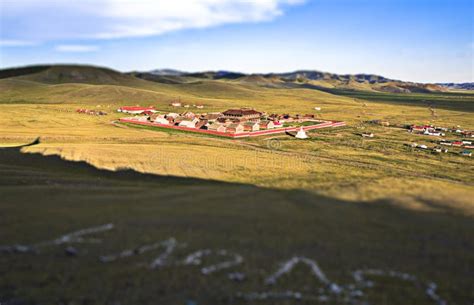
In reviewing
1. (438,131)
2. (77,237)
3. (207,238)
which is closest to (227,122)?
(438,131)

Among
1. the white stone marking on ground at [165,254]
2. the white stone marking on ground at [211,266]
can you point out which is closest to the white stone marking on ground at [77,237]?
the white stone marking on ground at [165,254]

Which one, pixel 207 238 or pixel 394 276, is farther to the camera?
pixel 207 238

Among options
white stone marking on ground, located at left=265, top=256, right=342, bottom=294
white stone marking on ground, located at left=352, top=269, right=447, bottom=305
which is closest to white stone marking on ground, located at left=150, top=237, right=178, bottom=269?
Result: white stone marking on ground, located at left=265, top=256, right=342, bottom=294

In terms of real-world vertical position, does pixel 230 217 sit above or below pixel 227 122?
below

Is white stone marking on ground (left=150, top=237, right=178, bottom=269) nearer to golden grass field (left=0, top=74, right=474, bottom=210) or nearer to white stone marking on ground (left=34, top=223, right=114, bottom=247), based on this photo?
white stone marking on ground (left=34, top=223, right=114, bottom=247)

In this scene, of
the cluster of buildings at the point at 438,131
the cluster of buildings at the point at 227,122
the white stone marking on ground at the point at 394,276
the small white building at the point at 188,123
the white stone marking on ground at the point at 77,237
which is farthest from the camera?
the small white building at the point at 188,123

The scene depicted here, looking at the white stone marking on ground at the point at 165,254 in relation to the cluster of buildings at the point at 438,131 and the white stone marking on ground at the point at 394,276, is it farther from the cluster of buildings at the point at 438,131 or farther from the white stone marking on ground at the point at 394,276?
the cluster of buildings at the point at 438,131

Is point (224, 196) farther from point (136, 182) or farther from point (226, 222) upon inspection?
point (136, 182)

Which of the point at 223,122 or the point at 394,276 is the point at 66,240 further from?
the point at 223,122

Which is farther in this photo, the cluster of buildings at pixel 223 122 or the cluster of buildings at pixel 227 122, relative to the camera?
the cluster of buildings at pixel 227 122
